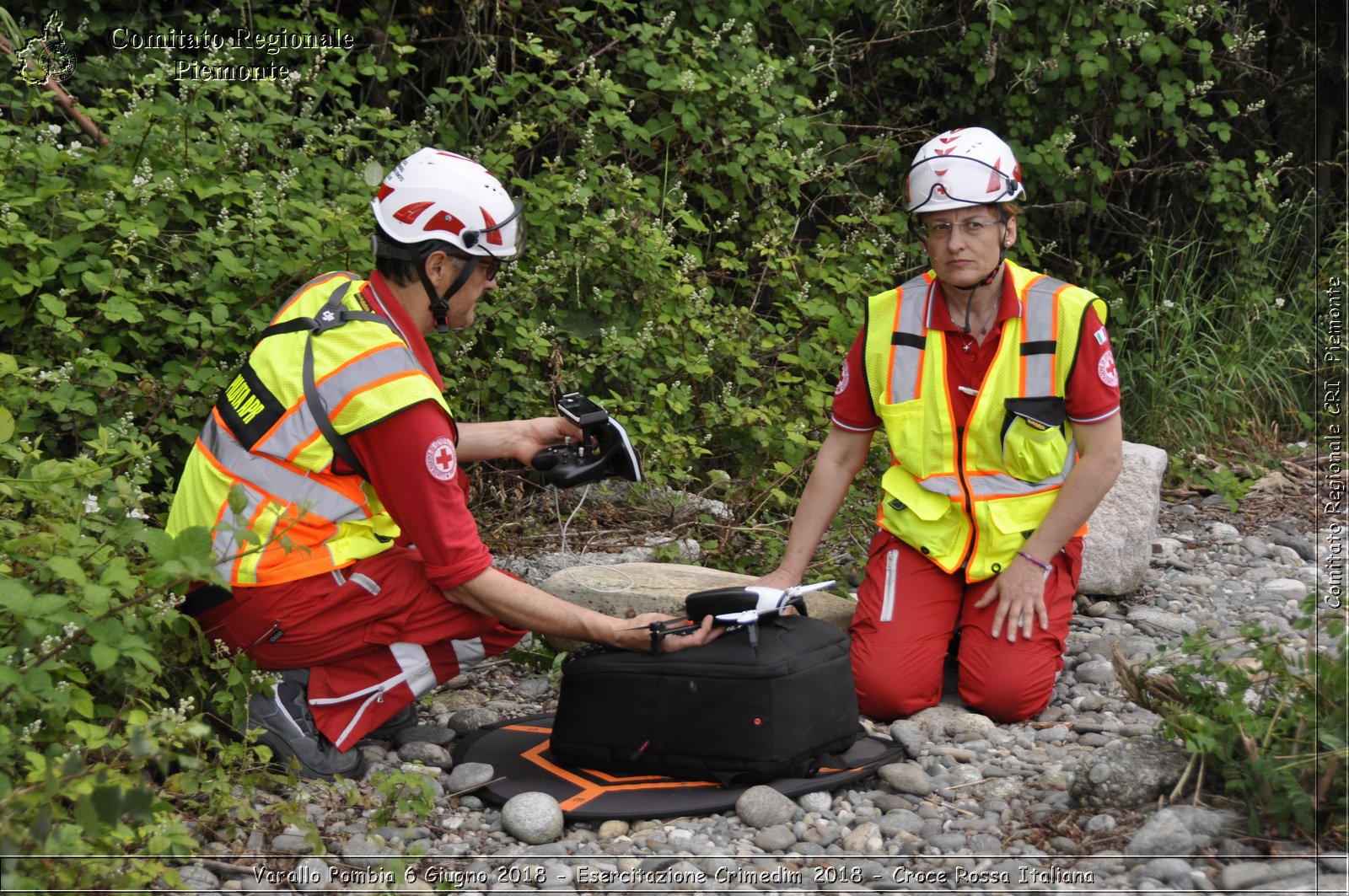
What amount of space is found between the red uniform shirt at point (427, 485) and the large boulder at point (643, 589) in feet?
3.79

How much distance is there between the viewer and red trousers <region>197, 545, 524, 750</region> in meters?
3.75

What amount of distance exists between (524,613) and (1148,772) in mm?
1706

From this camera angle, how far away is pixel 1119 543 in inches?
214

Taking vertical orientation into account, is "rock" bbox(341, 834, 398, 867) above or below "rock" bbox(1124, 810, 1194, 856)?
below

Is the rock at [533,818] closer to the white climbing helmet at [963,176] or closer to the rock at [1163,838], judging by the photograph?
the rock at [1163,838]

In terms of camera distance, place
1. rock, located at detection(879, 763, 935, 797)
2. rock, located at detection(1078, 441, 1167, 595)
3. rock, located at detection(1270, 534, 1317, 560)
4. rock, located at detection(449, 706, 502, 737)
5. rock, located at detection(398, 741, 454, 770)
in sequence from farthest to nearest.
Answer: rock, located at detection(1270, 534, 1317, 560)
rock, located at detection(1078, 441, 1167, 595)
rock, located at detection(449, 706, 502, 737)
rock, located at detection(398, 741, 454, 770)
rock, located at detection(879, 763, 935, 797)

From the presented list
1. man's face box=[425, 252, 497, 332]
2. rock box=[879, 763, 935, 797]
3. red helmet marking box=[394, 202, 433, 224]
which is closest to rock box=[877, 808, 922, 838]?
rock box=[879, 763, 935, 797]

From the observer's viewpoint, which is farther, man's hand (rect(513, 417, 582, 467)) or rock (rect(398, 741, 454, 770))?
man's hand (rect(513, 417, 582, 467))

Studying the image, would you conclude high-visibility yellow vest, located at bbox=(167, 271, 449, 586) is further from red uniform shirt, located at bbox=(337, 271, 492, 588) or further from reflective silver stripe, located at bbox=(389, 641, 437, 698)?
reflective silver stripe, located at bbox=(389, 641, 437, 698)

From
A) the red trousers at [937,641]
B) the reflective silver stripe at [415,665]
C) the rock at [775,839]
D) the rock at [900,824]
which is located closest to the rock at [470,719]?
the reflective silver stripe at [415,665]

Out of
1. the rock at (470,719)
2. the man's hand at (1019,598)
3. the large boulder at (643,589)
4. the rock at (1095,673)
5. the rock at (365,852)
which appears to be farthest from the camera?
the large boulder at (643,589)

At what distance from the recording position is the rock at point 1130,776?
3355 mm

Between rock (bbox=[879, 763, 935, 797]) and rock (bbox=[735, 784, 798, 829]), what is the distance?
0.35 meters

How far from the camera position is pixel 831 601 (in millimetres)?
5020
